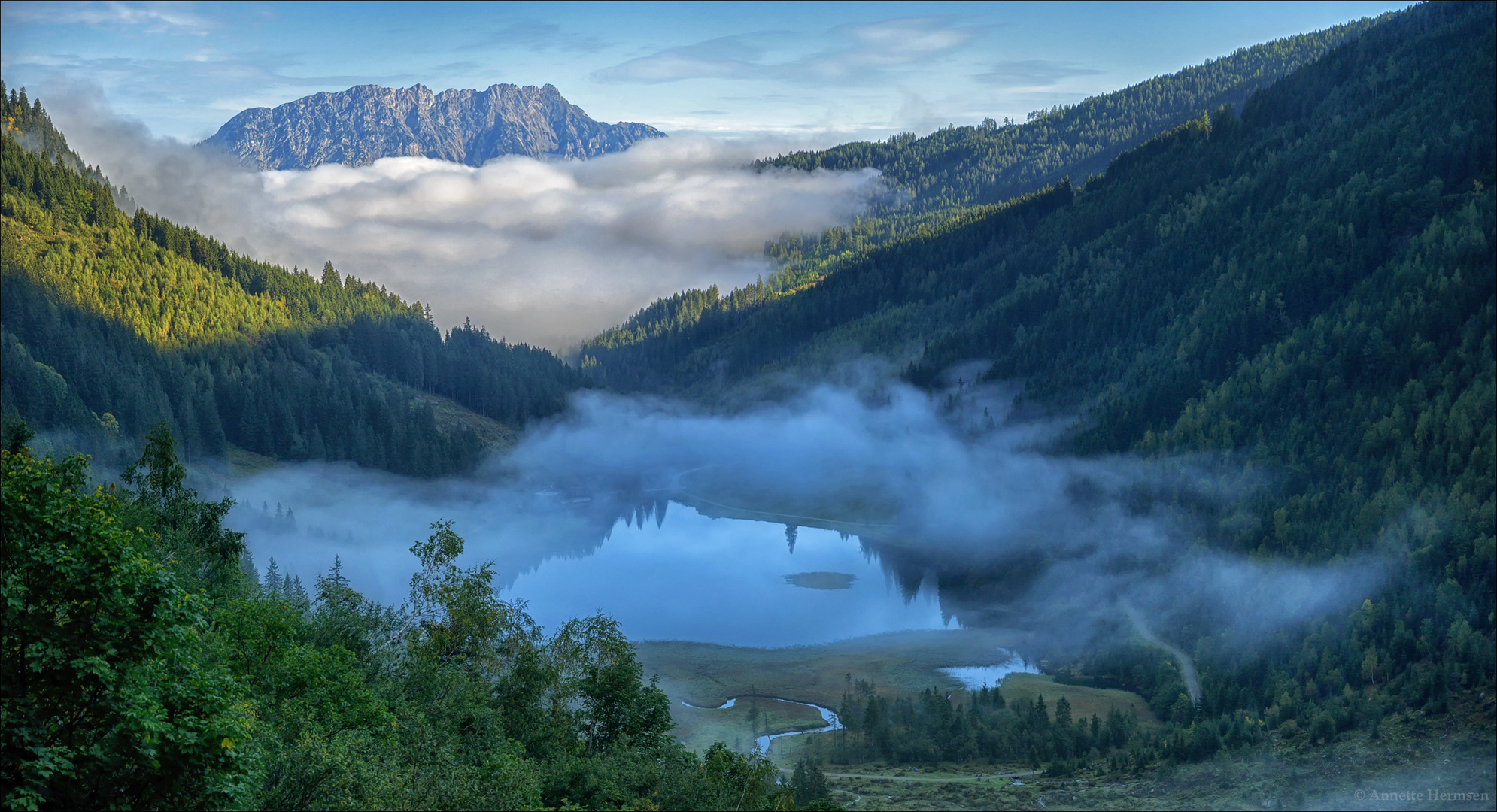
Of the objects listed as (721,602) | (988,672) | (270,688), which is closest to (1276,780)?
(988,672)

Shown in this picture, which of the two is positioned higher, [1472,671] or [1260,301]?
[1260,301]

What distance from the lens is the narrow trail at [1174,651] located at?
12338 centimetres

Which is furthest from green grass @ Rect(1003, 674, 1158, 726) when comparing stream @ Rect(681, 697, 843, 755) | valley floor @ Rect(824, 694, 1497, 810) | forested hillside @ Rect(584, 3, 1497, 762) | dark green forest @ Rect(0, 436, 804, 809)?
dark green forest @ Rect(0, 436, 804, 809)

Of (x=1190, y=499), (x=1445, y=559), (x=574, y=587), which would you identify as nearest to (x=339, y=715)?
(x=1445, y=559)

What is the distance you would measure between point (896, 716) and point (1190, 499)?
304 ft

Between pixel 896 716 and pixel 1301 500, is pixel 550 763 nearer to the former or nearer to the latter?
pixel 896 716

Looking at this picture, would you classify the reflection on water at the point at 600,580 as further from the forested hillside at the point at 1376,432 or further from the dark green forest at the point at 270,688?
the dark green forest at the point at 270,688

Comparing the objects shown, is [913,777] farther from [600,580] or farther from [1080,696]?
[600,580]

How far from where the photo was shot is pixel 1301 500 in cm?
14812

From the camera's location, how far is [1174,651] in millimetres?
138625

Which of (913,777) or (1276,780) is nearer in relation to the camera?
(1276,780)

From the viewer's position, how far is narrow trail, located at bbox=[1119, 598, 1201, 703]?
4857 inches

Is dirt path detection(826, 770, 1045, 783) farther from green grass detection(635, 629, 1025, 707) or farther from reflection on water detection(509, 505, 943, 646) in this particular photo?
reflection on water detection(509, 505, 943, 646)

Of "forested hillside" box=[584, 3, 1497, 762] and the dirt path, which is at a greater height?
"forested hillside" box=[584, 3, 1497, 762]
